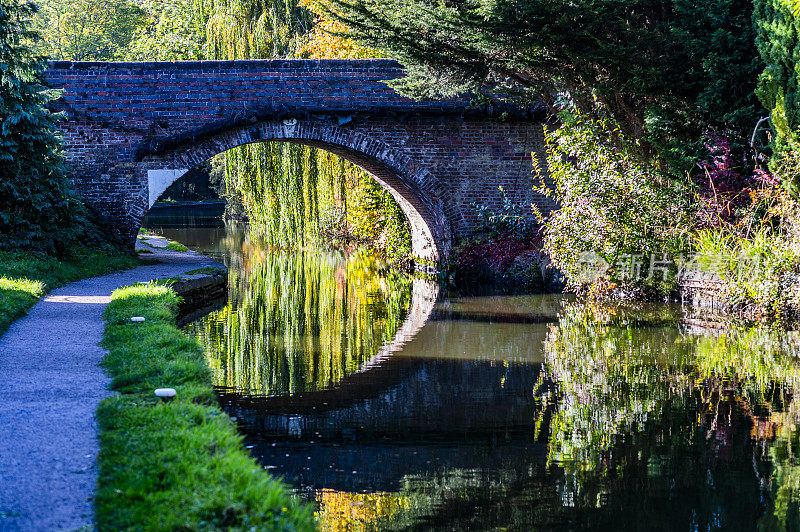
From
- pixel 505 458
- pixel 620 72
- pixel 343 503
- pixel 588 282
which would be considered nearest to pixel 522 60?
pixel 620 72

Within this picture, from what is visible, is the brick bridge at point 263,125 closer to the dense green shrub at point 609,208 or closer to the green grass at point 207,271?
the green grass at point 207,271

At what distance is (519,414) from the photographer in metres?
6.79

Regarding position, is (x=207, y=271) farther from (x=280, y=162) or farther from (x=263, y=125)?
(x=280, y=162)

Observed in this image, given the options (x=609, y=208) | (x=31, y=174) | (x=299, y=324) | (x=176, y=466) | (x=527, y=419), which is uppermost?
(x=31, y=174)

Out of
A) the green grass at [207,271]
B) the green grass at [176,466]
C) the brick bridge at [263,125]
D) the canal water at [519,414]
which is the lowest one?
the canal water at [519,414]

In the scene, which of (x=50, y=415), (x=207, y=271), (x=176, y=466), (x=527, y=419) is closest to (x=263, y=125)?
(x=207, y=271)

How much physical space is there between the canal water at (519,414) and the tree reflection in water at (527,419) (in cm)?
2

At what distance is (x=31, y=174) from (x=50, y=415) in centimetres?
893

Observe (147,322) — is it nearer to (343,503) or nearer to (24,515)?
(343,503)

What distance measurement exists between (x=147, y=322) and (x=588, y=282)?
285 inches

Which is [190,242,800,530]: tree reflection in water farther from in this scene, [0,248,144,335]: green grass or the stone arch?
the stone arch

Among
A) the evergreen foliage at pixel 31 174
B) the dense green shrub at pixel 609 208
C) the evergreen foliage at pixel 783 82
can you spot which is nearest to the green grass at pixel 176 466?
the evergreen foliage at pixel 31 174

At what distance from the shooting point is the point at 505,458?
5676 mm

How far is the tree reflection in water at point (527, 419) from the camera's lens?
489 centimetres
